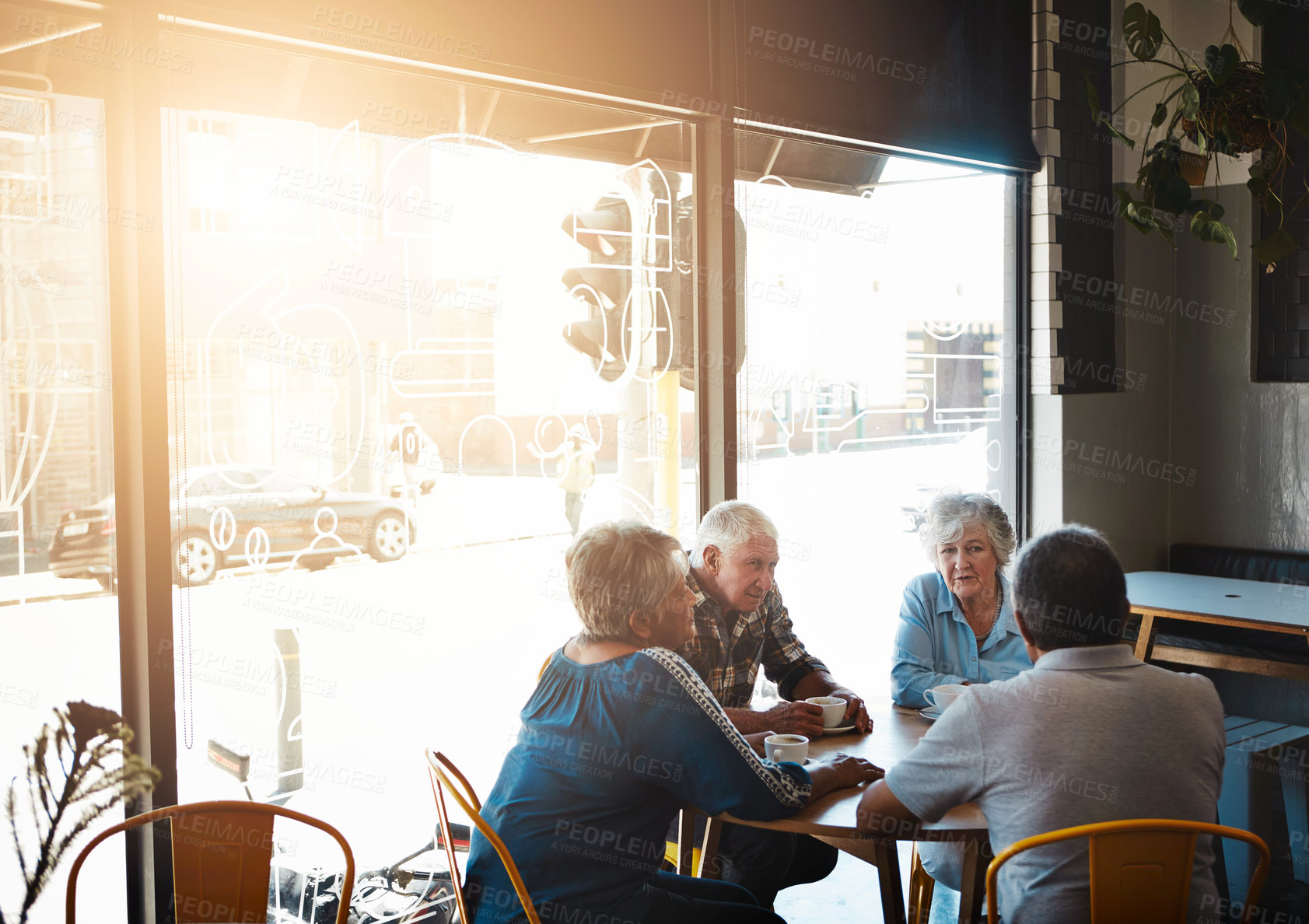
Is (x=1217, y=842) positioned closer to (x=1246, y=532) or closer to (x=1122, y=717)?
(x=1122, y=717)

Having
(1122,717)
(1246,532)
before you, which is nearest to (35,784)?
(1122,717)

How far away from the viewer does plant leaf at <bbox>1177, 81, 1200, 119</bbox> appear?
3625mm

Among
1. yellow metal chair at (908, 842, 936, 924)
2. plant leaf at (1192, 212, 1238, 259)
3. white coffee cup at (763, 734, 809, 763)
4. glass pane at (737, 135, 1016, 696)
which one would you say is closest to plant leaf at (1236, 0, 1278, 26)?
plant leaf at (1192, 212, 1238, 259)

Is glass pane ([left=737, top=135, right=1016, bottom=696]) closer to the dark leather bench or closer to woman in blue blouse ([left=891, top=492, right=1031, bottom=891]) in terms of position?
woman in blue blouse ([left=891, top=492, right=1031, bottom=891])

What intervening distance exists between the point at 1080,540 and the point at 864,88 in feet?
7.40

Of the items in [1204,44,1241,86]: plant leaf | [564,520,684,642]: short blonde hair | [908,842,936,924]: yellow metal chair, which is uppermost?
[1204,44,1241,86]: plant leaf

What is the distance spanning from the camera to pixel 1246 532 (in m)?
4.57

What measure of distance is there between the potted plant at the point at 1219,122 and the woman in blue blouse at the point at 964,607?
158 cm

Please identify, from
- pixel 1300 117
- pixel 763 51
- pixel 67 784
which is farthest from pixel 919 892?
pixel 1300 117

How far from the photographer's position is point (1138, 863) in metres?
1.64

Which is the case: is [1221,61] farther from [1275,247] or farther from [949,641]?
[949,641]

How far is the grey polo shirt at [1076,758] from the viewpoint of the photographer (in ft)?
5.41

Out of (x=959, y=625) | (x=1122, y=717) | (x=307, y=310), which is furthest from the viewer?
(x=959, y=625)

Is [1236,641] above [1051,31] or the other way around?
the other way around
